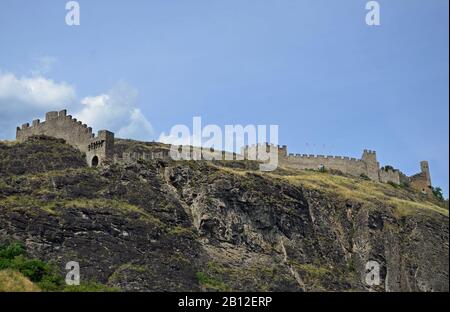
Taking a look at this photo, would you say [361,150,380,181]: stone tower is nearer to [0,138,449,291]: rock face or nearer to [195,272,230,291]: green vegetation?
[0,138,449,291]: rock face

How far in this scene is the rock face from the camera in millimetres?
61188

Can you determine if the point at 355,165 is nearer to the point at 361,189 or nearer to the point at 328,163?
the point at 328,163

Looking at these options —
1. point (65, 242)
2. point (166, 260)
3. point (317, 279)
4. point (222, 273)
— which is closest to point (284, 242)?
point (317, 279)

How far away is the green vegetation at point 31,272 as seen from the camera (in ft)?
164

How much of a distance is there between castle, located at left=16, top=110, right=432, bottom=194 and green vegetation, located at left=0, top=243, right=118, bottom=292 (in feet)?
64.7

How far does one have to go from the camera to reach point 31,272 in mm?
53125

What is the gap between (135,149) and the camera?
93562 millimetres

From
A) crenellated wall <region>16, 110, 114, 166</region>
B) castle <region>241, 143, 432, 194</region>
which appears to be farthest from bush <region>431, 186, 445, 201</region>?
crenellated wall <region>16, 110, 114, 166</region>

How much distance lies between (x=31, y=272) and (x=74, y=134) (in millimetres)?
28005

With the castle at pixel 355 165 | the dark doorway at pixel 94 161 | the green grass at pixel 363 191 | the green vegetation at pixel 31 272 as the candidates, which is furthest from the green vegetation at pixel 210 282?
the castle at pixel 355 165

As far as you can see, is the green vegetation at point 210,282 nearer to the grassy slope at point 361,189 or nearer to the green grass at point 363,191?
the grassy slope at point 361,189

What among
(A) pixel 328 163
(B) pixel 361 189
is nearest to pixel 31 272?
(B) pixel 361 189

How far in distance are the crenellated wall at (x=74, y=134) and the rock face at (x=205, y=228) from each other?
1412 mm
